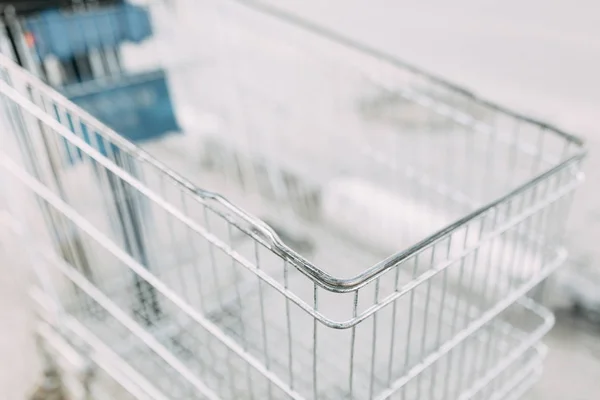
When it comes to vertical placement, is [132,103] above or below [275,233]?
below

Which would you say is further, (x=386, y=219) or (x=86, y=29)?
(x=386, y=219)

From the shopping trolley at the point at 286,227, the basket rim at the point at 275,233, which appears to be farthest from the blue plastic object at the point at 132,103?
the basket rim at the point at 275,233

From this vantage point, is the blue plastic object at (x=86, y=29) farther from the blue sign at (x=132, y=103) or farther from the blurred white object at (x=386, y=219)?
the blurred white object at (x=386, y=219)

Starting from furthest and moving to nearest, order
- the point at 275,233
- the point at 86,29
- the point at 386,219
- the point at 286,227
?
1. the point at 286,227
2. the point at 386,219
3. the point at 86,29
4. the point at 275,233

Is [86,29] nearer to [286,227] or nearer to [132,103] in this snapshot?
[132,103]

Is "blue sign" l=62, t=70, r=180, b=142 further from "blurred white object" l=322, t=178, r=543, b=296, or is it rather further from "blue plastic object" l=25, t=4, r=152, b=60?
"blurred white object" l=322, t=178, r=543, b=296

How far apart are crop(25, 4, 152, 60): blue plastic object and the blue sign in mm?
96

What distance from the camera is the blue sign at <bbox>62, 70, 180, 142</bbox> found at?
4.78ft

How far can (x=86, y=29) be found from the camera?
58.8 inches

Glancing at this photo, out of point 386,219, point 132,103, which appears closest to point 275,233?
point 132,103

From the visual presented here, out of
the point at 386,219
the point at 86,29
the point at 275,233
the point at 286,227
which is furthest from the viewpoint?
the point at 286,227

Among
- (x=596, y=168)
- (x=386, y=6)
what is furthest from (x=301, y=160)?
(x=596, y=168)

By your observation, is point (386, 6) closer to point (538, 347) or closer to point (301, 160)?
point (301, 160)

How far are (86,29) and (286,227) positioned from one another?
774mm
